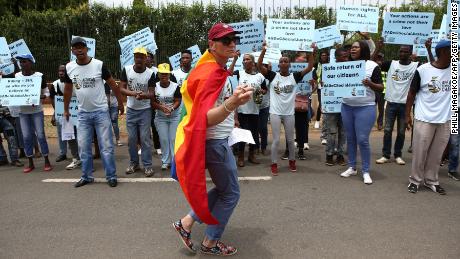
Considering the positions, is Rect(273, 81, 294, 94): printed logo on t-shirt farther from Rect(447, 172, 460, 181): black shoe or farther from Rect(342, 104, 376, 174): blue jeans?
Rect(447, 172, 460, 181): black shoe

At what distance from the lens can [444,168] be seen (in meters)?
6.52

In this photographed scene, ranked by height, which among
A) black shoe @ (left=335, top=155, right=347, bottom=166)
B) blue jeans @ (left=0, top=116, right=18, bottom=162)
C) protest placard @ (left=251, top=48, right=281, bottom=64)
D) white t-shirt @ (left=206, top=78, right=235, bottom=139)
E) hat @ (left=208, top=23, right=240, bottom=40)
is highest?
hat @ (left=208, top=23, right=240, bottom=40)

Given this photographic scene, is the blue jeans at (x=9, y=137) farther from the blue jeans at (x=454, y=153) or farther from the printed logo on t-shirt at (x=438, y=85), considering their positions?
the blue jeans at (x=454, y=153)

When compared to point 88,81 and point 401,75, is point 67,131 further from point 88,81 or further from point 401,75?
point 401,75

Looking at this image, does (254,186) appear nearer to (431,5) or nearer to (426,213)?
(426,213)

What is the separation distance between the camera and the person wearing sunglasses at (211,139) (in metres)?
3.09

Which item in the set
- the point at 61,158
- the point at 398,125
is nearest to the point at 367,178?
the point at 398,125

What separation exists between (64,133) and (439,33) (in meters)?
6.83

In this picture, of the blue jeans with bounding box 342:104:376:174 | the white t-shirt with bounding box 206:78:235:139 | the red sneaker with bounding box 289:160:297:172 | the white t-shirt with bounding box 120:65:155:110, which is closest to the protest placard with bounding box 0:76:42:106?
the white t-shirt with bounding box 120:65:155:110

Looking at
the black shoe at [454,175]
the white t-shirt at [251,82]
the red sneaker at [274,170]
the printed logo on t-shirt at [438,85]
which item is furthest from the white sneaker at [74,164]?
the black shoe at [454,175]

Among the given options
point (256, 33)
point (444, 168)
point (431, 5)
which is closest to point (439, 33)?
point (444, 168)

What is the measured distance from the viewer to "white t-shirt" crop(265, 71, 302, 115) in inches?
243

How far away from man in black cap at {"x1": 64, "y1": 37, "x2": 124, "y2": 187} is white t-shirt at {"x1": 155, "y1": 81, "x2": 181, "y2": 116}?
0.71m

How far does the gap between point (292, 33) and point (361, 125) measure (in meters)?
2.01
